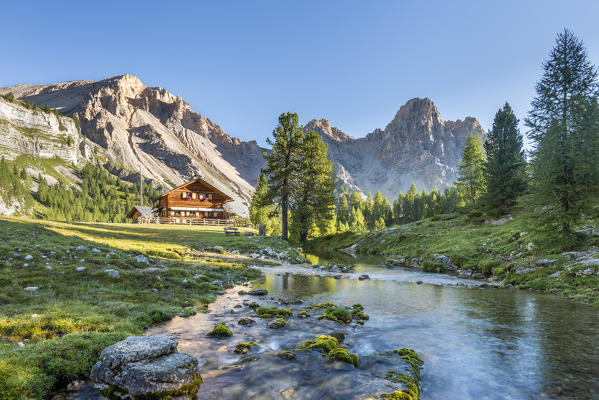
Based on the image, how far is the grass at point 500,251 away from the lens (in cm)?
1691

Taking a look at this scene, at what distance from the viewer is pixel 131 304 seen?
33.9ft

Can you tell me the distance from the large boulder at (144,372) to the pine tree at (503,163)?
46468 mm

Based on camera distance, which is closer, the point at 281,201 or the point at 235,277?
the point at 235,277

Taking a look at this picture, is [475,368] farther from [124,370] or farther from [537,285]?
[537,285]

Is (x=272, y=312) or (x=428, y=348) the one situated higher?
(x=272, y=312)

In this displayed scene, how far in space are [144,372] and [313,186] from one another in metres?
41.2

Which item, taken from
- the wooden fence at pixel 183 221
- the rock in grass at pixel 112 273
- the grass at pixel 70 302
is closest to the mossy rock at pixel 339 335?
the grass at pixel 70 302

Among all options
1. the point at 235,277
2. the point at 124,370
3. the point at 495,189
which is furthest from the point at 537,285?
the point at 495,189

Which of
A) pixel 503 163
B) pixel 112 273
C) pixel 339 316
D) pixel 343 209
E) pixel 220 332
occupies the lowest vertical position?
pixel 339 316

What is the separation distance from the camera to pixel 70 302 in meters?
9.48

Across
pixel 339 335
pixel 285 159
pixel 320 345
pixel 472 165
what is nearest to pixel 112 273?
pixel 320 345

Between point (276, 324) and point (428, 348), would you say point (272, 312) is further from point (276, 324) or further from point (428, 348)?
point (428, 348)

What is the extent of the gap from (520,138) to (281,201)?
3883 cm

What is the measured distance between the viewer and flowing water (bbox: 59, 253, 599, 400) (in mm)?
6566
